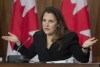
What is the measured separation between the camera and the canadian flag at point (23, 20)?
389 cm

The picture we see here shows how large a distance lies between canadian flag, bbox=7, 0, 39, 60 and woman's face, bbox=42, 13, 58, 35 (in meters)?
1.31

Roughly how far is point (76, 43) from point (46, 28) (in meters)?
0.32

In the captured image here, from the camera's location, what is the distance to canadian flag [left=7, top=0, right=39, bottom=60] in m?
3.89

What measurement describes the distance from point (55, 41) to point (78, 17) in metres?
1.31

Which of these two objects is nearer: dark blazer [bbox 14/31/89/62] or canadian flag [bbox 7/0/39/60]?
dark blazer [bbox 14/31/89/62]

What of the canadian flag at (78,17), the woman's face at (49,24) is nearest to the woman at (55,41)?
the woman's face at (49,24)

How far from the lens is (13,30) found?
3936 mm

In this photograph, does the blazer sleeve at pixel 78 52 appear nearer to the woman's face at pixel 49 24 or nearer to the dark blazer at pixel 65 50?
the dark blazer at pixel 65 50

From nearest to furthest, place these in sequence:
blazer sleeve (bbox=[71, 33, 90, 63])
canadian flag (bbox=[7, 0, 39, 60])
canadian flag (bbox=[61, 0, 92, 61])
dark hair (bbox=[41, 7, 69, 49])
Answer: blazer sleeve (bbox=[71, 33, 90, 63]) < dark hair (bbox=[41, 7, 69, 49]) < canadian flag (bbox=[61, 0, 92, 61]) < canadian flag (bbox=[7, 0, 39, 60])

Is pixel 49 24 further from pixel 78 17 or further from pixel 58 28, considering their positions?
pixel 78 17

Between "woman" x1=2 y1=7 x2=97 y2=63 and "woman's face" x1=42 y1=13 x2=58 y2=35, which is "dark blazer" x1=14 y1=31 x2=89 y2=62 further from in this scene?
"woman's face" x1=42 y1=13 x2=58 y2=35

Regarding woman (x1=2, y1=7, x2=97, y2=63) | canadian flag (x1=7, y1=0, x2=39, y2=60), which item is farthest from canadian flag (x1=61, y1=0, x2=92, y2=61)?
woman (x1=2, y1=7, x2=97, y2=63)

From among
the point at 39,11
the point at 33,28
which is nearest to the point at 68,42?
the point at 33,28

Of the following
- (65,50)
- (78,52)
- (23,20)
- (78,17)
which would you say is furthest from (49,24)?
(23,20)
